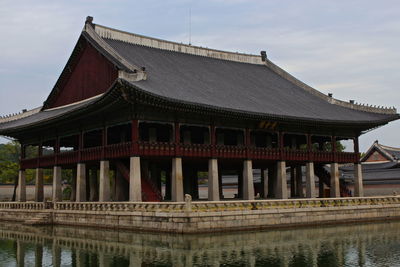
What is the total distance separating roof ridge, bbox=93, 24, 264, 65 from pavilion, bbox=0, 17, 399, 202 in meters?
0.11

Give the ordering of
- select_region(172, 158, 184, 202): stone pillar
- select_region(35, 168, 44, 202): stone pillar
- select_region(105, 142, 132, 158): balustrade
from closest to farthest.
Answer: select_region(105, 142, 132, 158): balustrade, select_region(172, 158, 184, 202): stone pillar, select_region(35, 168, 44, 202): stone pillar

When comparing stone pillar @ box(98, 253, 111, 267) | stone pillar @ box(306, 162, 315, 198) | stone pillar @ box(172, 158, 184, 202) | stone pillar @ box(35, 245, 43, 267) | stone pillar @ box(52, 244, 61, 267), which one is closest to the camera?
stone pillar @ box(98, 253, 111, 267)

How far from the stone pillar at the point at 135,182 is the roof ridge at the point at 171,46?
1657 centimetres

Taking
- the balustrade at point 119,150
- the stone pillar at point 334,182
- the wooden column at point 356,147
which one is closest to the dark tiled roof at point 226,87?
the wooden column at point 356,147

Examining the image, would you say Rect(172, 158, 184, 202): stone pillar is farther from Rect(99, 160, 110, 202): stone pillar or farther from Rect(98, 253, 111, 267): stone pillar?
Rect(98, 253, 111, 267): stone pillar

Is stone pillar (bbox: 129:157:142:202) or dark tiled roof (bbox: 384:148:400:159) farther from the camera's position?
dark tiled roof (bbox: 384:148:400:159)

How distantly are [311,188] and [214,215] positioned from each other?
61.5ft

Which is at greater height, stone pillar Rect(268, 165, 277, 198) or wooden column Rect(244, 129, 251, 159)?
wooden column Rect(244, 129, 251, 159)

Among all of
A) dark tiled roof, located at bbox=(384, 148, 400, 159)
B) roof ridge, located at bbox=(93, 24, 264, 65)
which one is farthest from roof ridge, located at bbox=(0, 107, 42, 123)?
dark tiled roof, located at bbox=(384, 148, 400, 159)

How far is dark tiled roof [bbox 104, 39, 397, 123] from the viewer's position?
134 feet

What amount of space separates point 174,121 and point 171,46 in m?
16.9

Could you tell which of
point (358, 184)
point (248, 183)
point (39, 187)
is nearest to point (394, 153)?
point (358, 184)

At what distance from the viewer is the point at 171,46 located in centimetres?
5350

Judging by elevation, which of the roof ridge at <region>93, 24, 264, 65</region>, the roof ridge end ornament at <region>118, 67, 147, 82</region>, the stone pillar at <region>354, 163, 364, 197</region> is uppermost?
the roof ridge at <region>93, 24, 264, 65</region>
